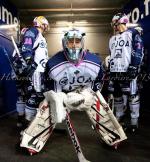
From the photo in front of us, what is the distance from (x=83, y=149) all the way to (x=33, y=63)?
1.20 m

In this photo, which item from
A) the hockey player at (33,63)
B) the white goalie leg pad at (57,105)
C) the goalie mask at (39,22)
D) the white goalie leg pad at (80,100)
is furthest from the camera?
the goalie mask at (39,22)

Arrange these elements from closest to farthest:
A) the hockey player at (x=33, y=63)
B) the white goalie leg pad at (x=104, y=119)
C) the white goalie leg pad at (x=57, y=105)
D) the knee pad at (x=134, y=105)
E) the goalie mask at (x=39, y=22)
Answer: the white goalie leg pad at (x=57, y=105), the white goalie leg pad at (x=104, y=119), the hockey player at (x=33, y=63), the knee pad at (x=134, y=105), the goalie mask at (x=39, y=22)

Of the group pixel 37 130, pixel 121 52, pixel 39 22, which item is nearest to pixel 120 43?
pixel 121 52

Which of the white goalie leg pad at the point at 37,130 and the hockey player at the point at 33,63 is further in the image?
the hockey player at the point at 33,63

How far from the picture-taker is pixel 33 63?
3416mm

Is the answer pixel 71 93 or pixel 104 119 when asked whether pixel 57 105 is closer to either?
pixel 71 93

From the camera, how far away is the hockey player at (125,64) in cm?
338

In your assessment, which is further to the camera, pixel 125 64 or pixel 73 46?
pixel 125 64

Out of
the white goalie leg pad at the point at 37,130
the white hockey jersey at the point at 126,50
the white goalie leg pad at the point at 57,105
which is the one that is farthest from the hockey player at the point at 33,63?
the white hockey jersey at the point at 126,50

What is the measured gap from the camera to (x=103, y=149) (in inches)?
109

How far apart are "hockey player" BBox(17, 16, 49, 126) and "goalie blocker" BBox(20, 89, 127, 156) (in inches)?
26.1

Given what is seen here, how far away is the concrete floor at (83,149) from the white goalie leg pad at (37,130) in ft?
0.32

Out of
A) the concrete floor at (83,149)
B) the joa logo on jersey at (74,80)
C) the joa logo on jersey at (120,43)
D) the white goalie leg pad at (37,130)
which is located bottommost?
→ the concrete floor at (83,149)

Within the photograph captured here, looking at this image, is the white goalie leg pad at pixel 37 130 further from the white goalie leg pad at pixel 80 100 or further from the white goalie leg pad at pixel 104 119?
the white goalie leg pad at pixel 104 119
